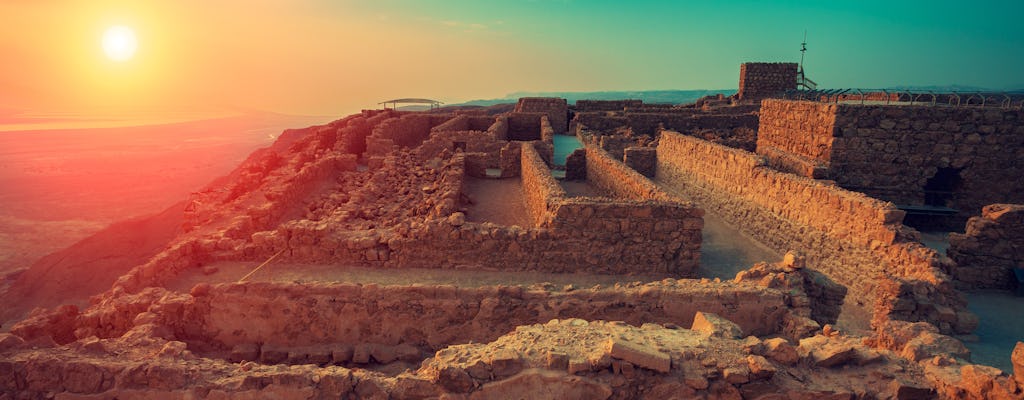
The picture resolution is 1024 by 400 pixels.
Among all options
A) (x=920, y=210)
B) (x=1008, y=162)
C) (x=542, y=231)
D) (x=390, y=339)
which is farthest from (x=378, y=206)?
(x=1008, y=162)

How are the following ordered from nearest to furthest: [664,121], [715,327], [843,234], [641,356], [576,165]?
[641,356], [715,327], [843,234], [576,165], [664,121]

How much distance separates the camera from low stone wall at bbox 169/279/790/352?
5.70m

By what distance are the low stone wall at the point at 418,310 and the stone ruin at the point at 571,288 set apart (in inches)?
0.9

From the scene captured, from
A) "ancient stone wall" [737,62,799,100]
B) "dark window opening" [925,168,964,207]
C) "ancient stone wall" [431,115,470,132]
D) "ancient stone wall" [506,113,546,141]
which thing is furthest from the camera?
"ancient stone wall" [737,62,799,100]

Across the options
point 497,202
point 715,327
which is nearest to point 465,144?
point 497,202

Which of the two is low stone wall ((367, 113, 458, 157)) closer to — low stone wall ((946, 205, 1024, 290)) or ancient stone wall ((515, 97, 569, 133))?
ancient stone wall ((515, 97, 569, 133))

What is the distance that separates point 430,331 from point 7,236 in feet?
104

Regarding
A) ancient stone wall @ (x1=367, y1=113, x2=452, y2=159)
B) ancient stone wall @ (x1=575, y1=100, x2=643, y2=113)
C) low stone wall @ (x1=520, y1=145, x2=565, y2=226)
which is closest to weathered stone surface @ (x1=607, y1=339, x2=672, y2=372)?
low stone wall @ (x1=520, y1=145, x2=565, y2=226)

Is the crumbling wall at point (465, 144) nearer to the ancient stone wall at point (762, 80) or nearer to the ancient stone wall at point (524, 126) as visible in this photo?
the ancient stone wall at point (524, 126)

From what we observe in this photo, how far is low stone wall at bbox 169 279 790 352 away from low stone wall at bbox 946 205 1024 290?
19.0 ft

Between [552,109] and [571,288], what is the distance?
82.2 feet

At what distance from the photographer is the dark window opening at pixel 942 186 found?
483 inches

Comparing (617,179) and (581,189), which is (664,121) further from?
(617,179)

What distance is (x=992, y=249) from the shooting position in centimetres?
898
